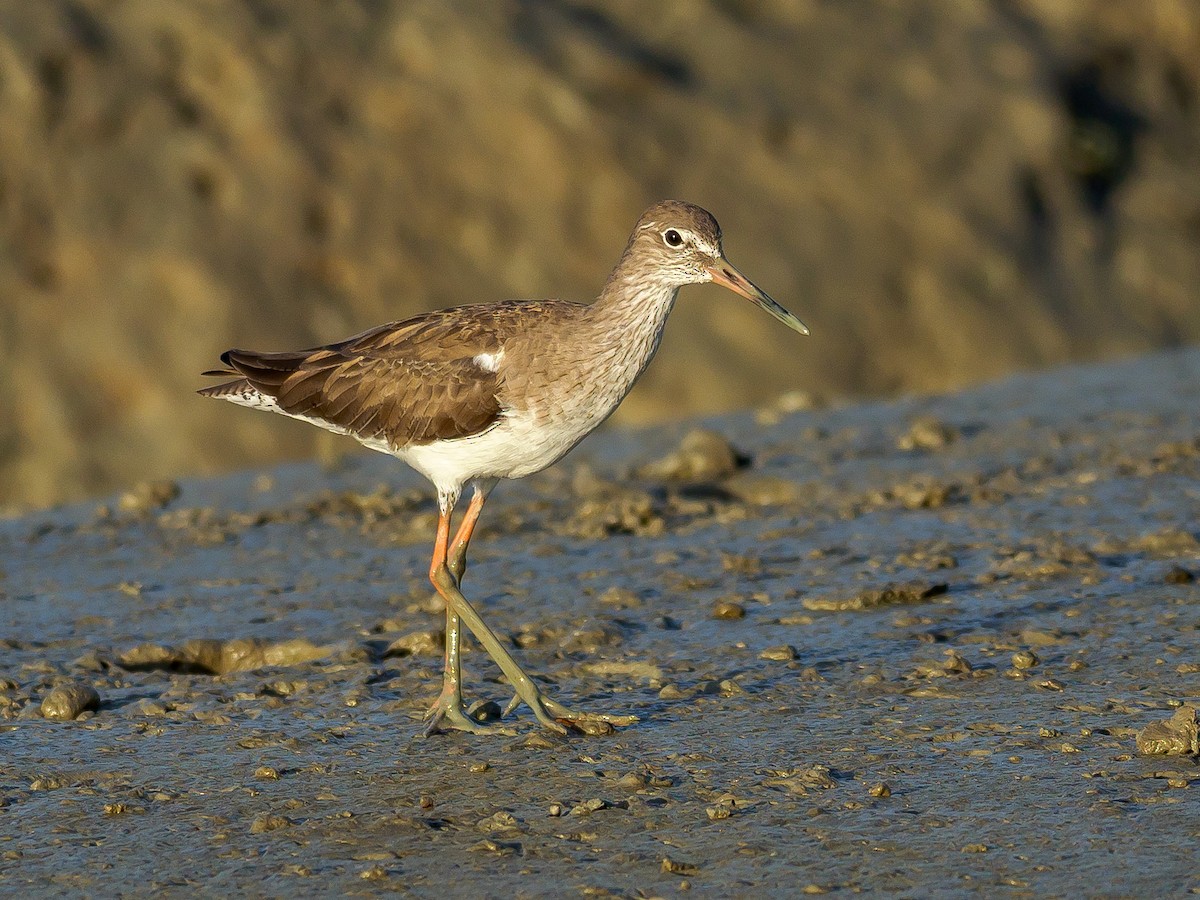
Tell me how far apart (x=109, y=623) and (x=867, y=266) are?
11616mm

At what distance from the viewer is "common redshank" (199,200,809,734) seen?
699 cm

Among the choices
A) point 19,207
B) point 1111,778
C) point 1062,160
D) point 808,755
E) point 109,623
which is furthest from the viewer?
point 1062,160

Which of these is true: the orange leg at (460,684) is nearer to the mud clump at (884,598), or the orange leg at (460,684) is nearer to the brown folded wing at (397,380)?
the brown folded wing at (397,380)

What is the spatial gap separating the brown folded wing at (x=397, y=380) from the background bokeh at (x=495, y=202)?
29.8 ft

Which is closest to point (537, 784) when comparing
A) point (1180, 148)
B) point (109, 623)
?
point (109, 623)

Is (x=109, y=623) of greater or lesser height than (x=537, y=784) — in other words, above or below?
above

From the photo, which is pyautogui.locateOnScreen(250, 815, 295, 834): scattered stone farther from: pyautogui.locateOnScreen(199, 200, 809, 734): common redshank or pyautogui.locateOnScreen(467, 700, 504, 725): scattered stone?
pyautogui.locateOnScreen(467, 700, 504, 725): scattered stone

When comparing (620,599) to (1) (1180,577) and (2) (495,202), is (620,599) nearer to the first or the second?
(1) (1180,577)

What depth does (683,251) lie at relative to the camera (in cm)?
722

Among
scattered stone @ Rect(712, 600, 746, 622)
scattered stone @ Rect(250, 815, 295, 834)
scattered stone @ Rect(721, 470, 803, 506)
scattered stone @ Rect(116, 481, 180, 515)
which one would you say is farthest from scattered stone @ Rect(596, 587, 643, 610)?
scattered stone @ Rect(116, 481, 180, 515)

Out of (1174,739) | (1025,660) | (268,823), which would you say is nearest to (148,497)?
(268,823)

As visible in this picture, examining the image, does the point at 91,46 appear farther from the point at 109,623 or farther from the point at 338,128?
the point at 109,623

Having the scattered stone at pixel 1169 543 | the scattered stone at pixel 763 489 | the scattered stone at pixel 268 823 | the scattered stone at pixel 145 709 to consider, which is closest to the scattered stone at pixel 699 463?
the scattered stone at pixel 763 489

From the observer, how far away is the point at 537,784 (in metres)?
5.83
